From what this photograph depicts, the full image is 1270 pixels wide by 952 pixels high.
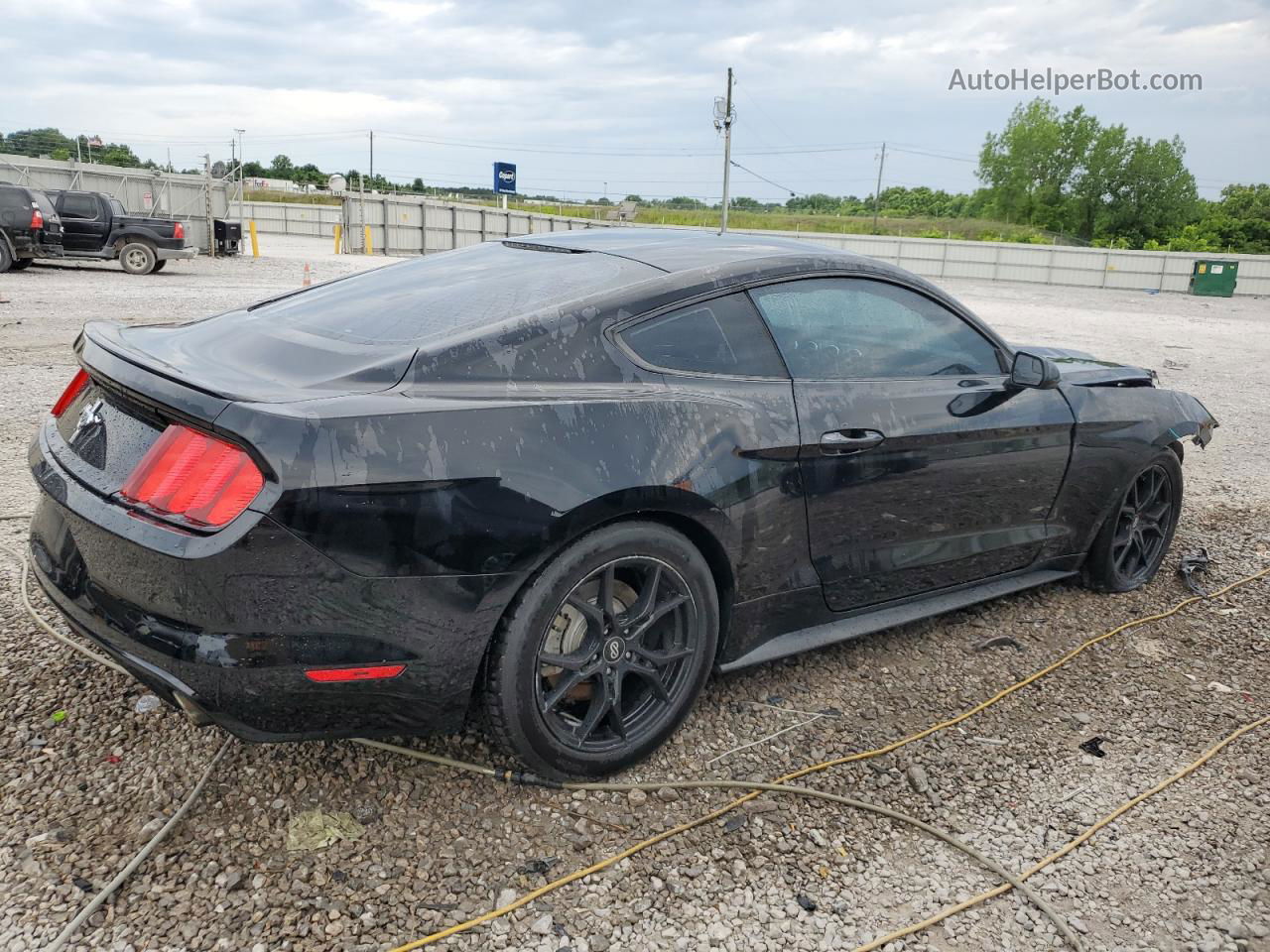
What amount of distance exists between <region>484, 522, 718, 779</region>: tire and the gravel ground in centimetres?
16

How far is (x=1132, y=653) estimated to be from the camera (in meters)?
3.97

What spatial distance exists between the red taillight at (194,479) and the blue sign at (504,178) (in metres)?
37.8

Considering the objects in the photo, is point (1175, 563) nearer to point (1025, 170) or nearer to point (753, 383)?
point (753, 383)

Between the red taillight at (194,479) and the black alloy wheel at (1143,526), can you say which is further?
the black alloy wheel at (1143,526)

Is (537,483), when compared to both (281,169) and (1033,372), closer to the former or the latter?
(1033,372)

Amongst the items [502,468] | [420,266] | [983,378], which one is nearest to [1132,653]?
[983,378]

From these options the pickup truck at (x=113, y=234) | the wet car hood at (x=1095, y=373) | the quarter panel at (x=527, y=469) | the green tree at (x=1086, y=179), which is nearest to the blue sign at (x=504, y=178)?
the pickup truck at (x=113, y=234)

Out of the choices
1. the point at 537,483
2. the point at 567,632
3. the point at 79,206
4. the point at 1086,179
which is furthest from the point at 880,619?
the point at 1086,179

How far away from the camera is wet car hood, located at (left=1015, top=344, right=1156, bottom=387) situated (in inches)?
167

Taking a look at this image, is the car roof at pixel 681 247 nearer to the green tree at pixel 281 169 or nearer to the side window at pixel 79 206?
the side window at pixel 79 206

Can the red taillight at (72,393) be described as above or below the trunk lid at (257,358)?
below

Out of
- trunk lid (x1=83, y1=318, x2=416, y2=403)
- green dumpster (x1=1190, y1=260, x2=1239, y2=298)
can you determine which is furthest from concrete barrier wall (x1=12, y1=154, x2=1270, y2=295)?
trunk lid (x1=83, y1=318, x2=416, y2=403)

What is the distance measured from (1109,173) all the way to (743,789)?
297ft

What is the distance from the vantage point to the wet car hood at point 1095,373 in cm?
423
